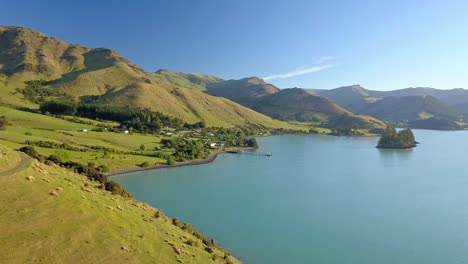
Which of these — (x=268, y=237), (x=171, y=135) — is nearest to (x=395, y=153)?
(x=171, y=135)

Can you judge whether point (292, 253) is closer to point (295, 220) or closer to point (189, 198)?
point (295, 220)

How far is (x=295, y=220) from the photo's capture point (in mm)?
64938

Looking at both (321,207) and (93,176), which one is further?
(321,207)

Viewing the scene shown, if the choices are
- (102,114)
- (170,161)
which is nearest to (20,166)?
(170,161)

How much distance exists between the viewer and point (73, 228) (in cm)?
2811

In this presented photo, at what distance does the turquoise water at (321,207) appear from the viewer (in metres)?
51.1

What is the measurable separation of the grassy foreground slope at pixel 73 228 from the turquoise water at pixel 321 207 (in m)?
16.0

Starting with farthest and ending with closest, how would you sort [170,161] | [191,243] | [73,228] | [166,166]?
[170,161]
[166,166]
[191,243]
[73,228]

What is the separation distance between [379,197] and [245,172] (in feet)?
141

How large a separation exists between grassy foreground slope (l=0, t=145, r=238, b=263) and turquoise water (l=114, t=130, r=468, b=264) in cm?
1605

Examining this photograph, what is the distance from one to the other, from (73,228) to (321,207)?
5594 cm

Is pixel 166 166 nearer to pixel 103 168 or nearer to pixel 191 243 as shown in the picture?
pixel 103 168

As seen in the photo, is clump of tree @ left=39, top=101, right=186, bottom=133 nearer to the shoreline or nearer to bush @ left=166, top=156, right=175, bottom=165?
the shoreline

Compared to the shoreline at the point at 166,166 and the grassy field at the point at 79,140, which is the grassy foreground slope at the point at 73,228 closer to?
the grassy field at the point at 79,140
